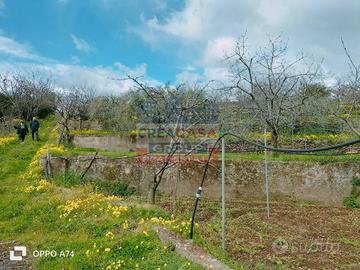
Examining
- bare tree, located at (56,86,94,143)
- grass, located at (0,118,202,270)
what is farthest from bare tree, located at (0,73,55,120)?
grass, located at (0,118,202,270)

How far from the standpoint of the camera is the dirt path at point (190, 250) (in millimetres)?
4250

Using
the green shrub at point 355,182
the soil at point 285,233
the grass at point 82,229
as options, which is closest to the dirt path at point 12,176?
the grass at point 82,229

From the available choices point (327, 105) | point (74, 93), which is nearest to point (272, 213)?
point (327, 105)

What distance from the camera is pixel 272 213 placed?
25.6ft

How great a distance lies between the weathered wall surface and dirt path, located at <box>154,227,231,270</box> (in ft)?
10.3

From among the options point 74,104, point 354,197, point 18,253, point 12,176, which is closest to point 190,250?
point 18,253

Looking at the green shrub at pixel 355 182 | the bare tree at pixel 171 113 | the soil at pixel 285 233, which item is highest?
the bare tree at pixel 171 113

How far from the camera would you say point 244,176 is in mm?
9672

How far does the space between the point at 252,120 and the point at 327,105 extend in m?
3.91

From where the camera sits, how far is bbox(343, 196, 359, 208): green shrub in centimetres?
865

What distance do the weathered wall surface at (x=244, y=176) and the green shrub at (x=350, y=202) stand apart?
120 millimetres

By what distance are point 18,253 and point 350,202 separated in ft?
25.6

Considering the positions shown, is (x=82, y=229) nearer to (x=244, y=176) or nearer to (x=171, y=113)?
(x=171, y=113)

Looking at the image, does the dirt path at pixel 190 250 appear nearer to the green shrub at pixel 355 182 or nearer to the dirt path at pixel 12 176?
the dirt path at pixel 12 176
